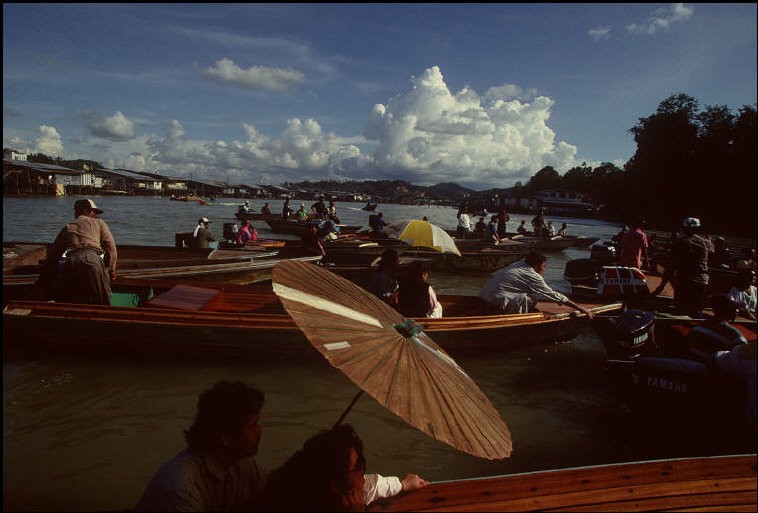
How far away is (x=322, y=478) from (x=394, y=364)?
0.63 metres

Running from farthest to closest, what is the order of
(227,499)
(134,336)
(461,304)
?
(461,304), (134,336), (227,499)

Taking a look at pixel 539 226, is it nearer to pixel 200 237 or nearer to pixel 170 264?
pixel 200 237

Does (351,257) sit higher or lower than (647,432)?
higher

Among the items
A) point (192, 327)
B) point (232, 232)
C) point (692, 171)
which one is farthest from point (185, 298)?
point (692, 171)

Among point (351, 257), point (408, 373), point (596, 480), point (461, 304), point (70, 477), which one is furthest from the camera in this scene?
point (351, 257)

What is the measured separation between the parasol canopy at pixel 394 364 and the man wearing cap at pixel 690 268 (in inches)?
267

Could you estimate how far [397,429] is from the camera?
5.15 metres

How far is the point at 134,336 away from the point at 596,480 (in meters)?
5.71

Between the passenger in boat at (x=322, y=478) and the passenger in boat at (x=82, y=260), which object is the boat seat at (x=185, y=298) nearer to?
the passenger in boat at (x=82, y=260)

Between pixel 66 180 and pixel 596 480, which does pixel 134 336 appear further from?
pixel 66 180

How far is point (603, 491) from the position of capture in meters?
2.62

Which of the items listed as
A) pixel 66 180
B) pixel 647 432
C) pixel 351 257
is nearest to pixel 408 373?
pixel 647 432

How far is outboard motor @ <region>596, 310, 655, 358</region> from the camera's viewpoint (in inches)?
215

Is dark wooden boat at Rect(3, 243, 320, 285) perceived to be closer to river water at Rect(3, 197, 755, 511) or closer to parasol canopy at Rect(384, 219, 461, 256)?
parasol canopy at Rect(384, 219, 461, 256)
